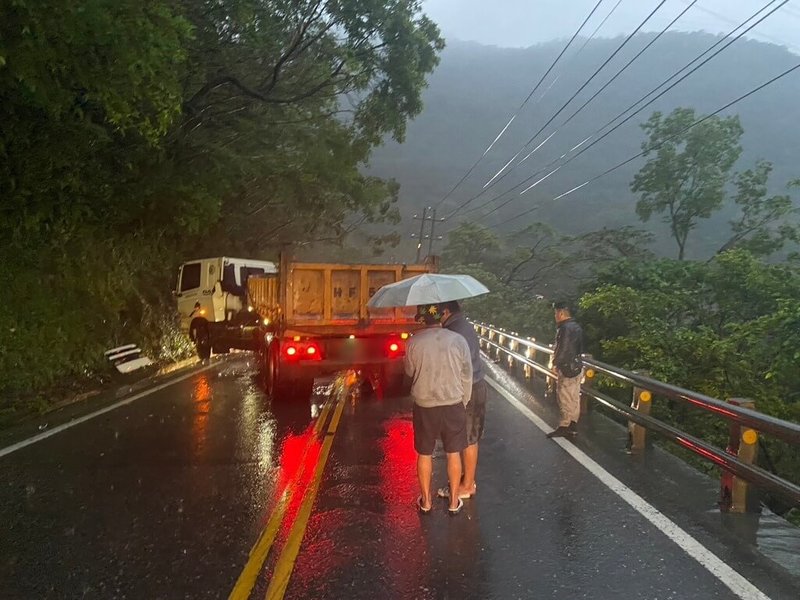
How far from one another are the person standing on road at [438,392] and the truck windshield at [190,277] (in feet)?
48.9

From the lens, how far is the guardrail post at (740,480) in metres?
5.59

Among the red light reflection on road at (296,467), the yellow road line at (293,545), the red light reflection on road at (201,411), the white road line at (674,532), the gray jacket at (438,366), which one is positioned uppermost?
the gray jacket at (438,366)

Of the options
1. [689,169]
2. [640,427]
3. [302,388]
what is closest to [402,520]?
[640,427]

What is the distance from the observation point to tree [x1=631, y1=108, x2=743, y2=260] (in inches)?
1347

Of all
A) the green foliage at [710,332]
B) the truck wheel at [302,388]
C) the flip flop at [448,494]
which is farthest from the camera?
the green foliage at [710,332]

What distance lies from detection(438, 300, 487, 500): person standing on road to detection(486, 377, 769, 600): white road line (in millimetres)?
1350

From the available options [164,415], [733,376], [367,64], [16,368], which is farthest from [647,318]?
[16,368]

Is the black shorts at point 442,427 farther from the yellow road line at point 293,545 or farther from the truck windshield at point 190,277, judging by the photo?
the truck windshield at point 190,277

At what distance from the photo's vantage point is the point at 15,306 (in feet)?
41.4

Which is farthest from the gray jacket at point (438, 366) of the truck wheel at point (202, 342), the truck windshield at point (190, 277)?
the truck windshield at point (190, 277)

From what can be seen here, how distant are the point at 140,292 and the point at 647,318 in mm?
13998

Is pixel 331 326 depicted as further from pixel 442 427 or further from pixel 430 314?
pixel 442 427

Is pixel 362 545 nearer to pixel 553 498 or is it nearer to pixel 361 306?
pixel 553 498

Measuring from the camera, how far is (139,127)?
925cm
